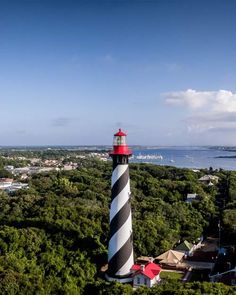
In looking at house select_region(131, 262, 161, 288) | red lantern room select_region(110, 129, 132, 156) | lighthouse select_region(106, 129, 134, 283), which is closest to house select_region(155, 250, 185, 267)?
house select_region(131, 262, 161, 288)

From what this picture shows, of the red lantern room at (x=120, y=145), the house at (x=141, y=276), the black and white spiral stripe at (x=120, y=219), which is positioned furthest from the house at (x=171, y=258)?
the red lantern room at (x=120, y=145)

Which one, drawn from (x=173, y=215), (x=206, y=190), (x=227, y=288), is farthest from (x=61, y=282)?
(x=206, y=190)

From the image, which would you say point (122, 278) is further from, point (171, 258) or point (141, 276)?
point (171, 258)

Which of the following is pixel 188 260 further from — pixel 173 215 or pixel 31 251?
pixel 31 251

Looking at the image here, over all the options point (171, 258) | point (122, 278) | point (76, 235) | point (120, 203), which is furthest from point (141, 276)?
point (171, 258)

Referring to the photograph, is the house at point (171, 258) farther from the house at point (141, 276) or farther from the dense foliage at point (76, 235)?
the house at point (141, 276)

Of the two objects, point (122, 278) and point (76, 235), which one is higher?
point (76, 235)
